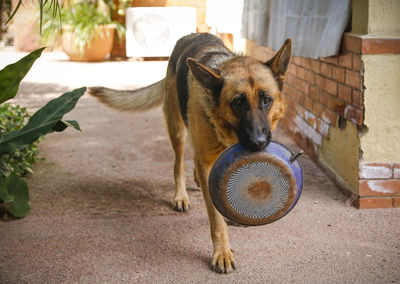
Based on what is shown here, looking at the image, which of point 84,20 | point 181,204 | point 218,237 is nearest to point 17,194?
point 181,204

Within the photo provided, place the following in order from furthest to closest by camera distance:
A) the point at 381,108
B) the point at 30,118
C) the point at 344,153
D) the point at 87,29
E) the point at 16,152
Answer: the point at 87,29
the point at 16,152
the point at 344,153
the point at 381,108
the point at 30,118

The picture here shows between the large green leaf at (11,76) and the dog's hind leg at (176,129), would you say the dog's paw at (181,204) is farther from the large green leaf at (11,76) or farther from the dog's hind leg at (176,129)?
the large green leaf at (11,76)

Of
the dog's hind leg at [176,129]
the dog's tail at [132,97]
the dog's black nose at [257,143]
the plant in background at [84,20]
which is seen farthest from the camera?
the plant in background at [84,20]

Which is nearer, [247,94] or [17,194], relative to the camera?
[247,94]

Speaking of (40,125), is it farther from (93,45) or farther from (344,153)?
(93,45)

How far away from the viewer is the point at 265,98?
8.75ft

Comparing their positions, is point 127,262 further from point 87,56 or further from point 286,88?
point 87,56

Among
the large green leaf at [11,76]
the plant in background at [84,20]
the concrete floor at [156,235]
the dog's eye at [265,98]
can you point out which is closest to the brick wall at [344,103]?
the concrete floor at [156,235]

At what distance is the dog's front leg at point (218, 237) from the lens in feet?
9.32

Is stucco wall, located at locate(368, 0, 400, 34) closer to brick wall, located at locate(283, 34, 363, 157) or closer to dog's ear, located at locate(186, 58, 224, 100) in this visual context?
brick wall, located at locate(283, 34, 363, 157)

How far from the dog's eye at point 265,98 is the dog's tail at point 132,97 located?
1.85 metres

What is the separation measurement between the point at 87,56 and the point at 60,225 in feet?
32.1

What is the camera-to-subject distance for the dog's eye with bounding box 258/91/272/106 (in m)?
2.65

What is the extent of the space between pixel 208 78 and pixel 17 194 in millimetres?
1852
